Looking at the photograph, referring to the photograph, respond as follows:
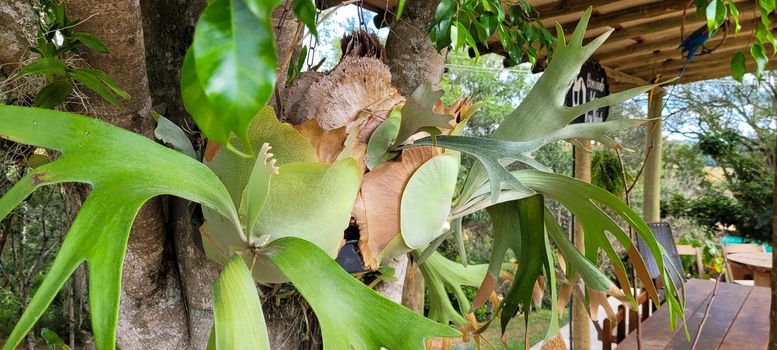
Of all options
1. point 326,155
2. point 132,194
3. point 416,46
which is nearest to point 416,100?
point 326,155

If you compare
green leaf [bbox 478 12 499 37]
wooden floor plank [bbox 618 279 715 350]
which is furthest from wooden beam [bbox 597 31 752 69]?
green leaf [bbox 478 12 499 37]

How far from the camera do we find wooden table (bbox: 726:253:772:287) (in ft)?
11.0

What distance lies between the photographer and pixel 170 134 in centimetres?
38

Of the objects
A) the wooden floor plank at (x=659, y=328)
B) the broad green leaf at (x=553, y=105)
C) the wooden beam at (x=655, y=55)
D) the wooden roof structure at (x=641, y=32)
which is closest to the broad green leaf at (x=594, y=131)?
the broad green leaf at (x=553, y=105)

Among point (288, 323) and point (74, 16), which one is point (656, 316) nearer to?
point (288, 323)

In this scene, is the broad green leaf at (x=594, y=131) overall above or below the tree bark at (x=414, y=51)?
below

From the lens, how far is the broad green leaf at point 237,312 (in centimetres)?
29

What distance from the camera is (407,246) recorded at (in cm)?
40

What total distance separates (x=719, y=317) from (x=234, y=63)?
239 cm

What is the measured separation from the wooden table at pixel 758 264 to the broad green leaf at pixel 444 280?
3.38m

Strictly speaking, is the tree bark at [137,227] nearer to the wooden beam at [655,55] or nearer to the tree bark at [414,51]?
the tree bark at [414,51]

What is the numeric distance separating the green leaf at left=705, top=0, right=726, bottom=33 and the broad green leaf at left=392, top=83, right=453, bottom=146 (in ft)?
1.73

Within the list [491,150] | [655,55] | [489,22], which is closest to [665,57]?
[655,55]

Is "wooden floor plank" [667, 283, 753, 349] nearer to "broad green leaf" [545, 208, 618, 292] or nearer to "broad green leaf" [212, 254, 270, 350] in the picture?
"broad green leaf" [545, 208, 618, 292]
